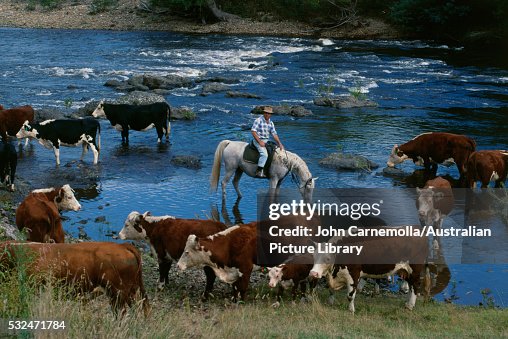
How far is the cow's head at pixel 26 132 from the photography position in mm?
21969

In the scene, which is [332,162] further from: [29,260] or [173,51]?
[173,51]

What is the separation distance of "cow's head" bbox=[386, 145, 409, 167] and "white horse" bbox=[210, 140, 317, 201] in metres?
3.80

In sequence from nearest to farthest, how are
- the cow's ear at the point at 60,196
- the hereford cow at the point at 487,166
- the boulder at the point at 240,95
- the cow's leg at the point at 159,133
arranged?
the cow's ear at the point at 60,196 < the hereford cow at the point at 487,166 < the cow's leg at the point at 159,133 < the boulder at the point at 240,95

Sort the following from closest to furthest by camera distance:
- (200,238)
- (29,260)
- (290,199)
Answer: (29,260), (200,238), (290,199)

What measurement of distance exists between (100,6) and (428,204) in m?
49.9

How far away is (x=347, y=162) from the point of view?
70.0ft

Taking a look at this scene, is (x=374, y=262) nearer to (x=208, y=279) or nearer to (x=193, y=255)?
(x=208, y=279)

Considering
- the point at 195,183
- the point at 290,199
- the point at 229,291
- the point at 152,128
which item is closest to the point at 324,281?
the point at 229,291

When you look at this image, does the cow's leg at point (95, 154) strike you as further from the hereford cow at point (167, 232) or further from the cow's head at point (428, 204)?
the cow's head at point (428, 204)

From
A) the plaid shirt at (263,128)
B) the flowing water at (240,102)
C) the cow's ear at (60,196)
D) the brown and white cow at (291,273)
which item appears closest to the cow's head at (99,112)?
the flowing water at (240,102)

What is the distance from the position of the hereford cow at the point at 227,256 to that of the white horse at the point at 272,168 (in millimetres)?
6081

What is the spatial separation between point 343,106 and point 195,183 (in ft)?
37.9

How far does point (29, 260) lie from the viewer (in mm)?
9062

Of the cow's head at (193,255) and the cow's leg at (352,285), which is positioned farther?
the cow's head at (193,255)
